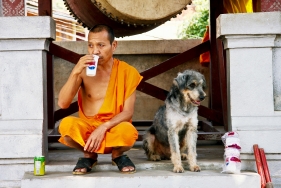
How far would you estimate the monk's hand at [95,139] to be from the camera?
153 inches

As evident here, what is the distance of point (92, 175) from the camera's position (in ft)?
13.1

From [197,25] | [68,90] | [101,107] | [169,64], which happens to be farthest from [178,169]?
[197,25]

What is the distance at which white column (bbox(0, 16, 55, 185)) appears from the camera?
13.8 ft

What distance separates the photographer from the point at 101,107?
416cm

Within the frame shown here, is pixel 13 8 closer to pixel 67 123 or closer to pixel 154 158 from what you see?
pixel 67 123

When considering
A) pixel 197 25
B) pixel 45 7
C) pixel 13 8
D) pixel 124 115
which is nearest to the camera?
pixel 124 115

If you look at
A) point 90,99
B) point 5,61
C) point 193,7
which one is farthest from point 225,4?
point 193,7

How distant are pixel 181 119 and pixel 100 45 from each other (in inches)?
37.3

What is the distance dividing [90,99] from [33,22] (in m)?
0.84

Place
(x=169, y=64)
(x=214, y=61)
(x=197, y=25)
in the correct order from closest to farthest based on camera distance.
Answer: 1. (x=169, y=64)
2. (x=214, y=61)
3. (x=197, y=25)

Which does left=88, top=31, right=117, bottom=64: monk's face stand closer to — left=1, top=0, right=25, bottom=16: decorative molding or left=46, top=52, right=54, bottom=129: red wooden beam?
left=1, top=0, right=25, bottom=16: decorative molding

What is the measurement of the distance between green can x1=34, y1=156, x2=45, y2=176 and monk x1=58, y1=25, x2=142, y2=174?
0.81 feet

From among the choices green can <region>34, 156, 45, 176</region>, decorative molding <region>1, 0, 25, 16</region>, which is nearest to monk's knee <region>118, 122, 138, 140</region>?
green can <region>34, 156, 45, 176</region>

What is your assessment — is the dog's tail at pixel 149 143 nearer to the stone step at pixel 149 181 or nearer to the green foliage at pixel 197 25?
the stone step at pixel 149 181
